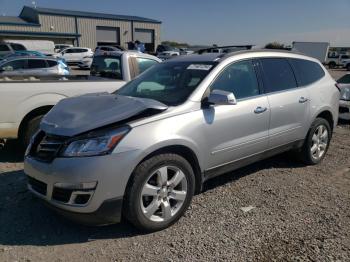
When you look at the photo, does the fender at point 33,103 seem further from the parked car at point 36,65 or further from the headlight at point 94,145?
the parked car at point 36,65

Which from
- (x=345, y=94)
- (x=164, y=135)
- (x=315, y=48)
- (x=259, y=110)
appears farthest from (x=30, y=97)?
(x=315, y=48)

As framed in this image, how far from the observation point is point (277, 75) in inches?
182

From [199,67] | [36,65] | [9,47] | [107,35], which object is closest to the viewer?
[199,67]

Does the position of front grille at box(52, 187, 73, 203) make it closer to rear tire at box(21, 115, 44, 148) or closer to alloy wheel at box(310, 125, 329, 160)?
rear tire at box(21, 115, 44, 148)

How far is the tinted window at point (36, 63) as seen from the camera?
13852 millimetres

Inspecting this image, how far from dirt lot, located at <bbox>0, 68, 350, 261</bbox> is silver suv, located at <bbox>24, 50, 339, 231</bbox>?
0.27 meters

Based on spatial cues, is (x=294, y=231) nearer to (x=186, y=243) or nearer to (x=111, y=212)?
(x=186, y=243)

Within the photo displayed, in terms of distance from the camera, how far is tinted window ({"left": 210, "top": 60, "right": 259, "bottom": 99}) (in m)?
3.94

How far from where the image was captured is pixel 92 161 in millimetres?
2947

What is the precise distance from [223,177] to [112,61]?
3.29 metres

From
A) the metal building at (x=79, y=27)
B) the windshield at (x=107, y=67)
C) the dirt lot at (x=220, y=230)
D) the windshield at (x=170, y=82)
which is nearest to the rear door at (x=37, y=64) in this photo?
the windshield at (x=107, y=67)

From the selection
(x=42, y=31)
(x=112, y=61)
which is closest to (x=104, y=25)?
(x=42, y=31)

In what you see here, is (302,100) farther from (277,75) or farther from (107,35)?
(107,35)

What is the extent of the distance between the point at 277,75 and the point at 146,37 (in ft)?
155
